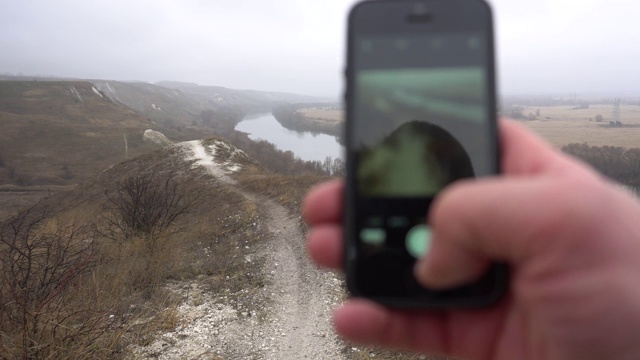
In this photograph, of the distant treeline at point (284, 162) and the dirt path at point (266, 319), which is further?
the distant treeline at point (284, 162)

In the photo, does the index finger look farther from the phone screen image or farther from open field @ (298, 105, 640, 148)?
open field @ (298, 105, 640, 148)

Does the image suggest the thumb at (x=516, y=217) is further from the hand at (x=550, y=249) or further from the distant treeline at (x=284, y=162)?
the distant treeline at (x=284, y=162)

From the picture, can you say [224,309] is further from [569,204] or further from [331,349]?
[569,204]

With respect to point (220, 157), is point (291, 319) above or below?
below

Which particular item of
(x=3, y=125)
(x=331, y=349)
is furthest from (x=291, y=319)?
(x=3, y=125)

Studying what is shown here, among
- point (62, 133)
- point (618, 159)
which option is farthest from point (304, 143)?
point (618, 159)

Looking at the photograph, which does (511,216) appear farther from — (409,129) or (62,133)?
(62,133)

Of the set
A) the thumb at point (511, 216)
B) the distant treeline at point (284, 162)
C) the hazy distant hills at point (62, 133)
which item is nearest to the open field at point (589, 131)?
the distant treeline at point (284, 162)
